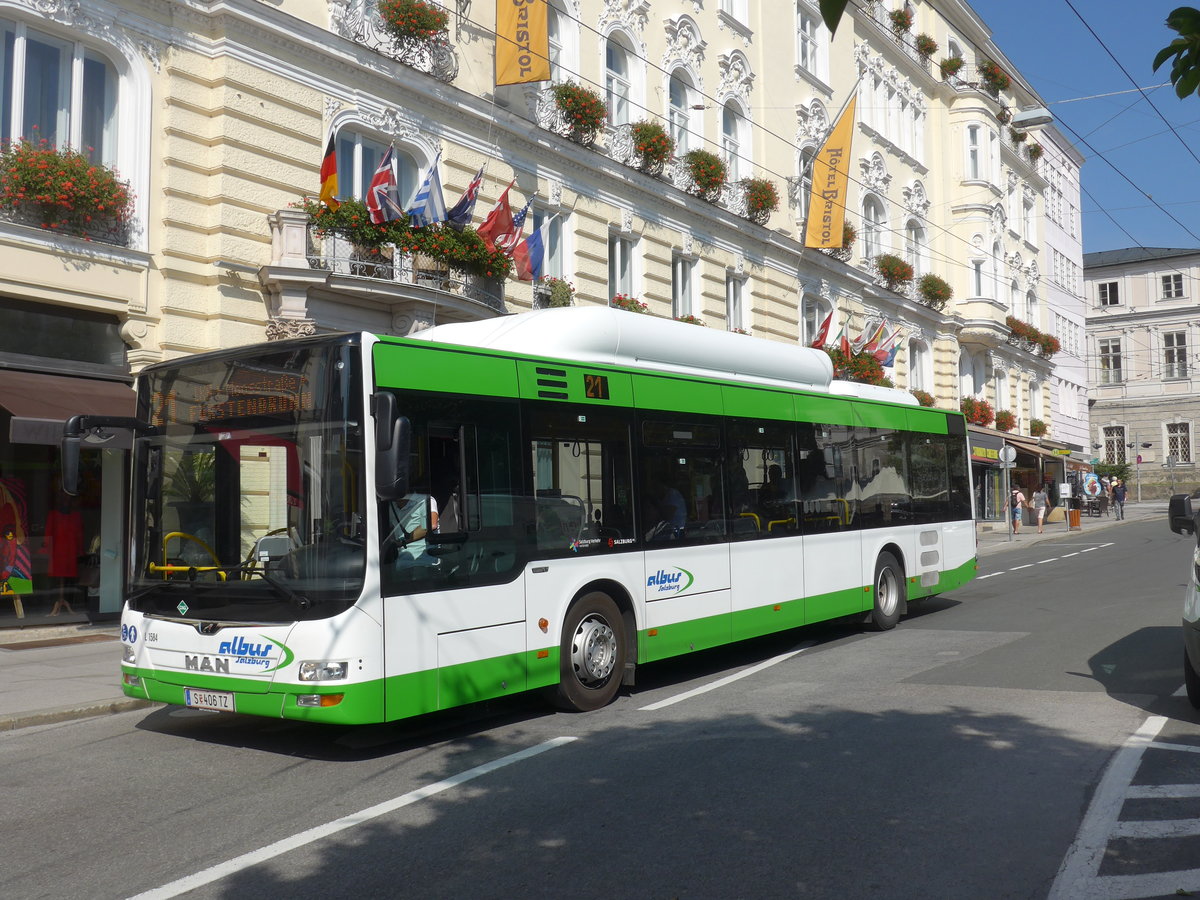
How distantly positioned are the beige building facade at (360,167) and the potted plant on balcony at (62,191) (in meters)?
0.17

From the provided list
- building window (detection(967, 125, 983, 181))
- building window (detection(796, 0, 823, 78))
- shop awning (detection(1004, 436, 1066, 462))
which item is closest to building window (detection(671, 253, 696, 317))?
building window (detection(796, 0, 823, 78))

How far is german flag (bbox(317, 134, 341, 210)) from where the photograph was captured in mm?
15555

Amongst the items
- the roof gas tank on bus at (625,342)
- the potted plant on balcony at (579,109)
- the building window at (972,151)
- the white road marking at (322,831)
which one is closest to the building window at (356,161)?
the potted plant on balcony at (579,109)

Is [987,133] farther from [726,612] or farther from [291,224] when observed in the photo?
[726,612]

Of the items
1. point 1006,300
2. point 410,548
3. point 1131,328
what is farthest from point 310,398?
point 1131,328

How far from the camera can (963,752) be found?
274 inches

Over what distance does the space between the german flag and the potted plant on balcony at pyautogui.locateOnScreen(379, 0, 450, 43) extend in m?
3.28

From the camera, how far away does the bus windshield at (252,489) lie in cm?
709

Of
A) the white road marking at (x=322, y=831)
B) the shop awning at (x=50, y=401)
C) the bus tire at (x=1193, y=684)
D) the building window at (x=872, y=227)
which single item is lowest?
the white road marking at (x=322, y=831)

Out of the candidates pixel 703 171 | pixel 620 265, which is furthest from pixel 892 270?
pixel 620 265

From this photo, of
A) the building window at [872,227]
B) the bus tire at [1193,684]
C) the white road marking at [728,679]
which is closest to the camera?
the bus tire at [1193,684]

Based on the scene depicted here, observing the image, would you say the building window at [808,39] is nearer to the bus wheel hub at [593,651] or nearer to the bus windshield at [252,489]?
the bus wheel hub at [593,651]

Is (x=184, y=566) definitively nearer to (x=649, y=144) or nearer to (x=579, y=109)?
(x=579, y=109)

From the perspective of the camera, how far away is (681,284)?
Result: 26125 mm
